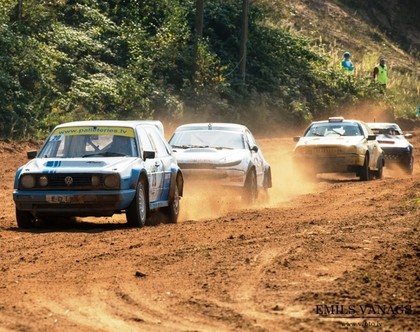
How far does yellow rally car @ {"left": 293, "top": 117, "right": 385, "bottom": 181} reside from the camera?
2678 centimetres

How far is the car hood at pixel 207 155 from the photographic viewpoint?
20281 mm

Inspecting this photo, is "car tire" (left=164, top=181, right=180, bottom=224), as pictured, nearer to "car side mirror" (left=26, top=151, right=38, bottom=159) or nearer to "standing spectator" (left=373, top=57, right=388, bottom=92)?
"car side mirror" (left=26, top=151, right=38, bottom=159)

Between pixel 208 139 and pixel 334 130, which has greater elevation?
pixel 208 139

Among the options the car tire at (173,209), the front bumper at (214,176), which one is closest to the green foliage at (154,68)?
the front bumper at (214,176)

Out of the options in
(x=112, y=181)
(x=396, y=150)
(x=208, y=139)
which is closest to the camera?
(x=112, y=181)

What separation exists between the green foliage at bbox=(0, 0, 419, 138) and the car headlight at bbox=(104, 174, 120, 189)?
13452 millimetres

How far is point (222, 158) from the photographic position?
803 inches

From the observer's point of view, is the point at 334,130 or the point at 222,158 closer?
the point at 222,158

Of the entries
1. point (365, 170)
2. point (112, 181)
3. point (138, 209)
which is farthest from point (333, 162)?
point (112, 181)

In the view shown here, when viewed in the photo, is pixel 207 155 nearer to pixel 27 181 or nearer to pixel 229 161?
pixel 229 161

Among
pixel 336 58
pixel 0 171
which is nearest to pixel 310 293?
pixel 0 171

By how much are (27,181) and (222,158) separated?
543cm

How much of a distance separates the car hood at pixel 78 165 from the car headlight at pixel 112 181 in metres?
0.08

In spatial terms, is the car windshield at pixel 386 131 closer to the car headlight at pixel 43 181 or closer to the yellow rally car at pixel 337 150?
the yellow rally car at pixel 337 150
